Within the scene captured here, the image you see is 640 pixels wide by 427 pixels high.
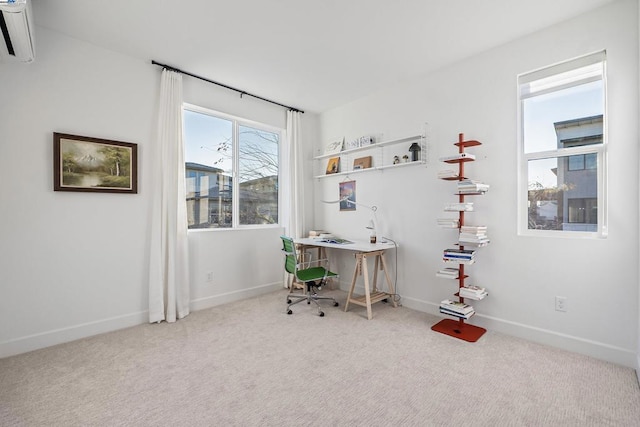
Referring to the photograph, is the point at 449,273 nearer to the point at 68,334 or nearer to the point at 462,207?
the point at 462,207

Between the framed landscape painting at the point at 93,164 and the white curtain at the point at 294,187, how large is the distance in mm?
1979

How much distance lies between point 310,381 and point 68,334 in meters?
2.28

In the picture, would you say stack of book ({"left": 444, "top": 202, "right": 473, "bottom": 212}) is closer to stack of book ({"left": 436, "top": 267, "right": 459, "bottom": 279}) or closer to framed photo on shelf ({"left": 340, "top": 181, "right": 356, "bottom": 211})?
stack of book ({"left": 436, "top": 267, "right": 459, "bottom": 279})

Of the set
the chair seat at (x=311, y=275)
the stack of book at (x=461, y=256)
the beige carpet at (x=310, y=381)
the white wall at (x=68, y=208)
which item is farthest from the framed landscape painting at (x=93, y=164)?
the stack of book at (x=461, y=256)

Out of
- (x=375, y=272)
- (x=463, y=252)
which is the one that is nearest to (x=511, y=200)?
(x=463, y=252)

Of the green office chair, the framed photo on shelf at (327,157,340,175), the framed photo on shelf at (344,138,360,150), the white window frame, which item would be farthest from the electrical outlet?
the white window frame

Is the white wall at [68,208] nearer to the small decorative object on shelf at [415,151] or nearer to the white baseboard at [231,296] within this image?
the white baseboard at [231,296]

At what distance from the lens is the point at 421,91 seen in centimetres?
340

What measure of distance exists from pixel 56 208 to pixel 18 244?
1.26ft

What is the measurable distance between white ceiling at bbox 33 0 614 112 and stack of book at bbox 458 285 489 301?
2293 mm

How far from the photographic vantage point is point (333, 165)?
444 centimetres

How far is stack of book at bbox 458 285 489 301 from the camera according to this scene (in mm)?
2668

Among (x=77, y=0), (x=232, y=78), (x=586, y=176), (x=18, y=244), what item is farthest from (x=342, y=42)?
(x=18, y=244)

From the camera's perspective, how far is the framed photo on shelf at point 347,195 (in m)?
4.18
